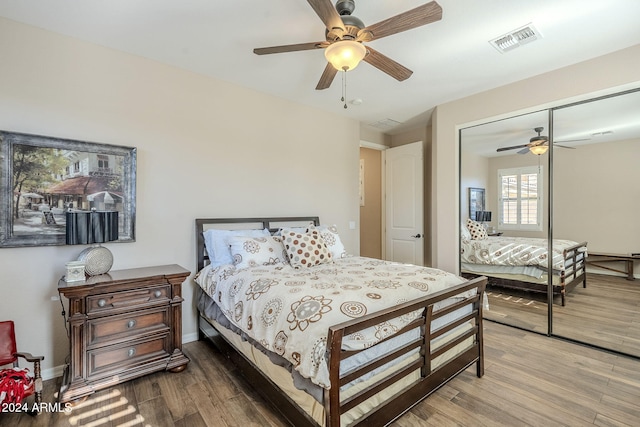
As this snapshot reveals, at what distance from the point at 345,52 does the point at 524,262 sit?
311cm

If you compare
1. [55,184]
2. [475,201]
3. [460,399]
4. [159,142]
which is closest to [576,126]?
[475,201]

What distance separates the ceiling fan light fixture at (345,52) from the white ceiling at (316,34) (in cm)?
44

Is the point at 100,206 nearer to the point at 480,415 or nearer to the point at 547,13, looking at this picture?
the point at 480,415

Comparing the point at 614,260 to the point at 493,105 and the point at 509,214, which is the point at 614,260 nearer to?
the point at 509,214

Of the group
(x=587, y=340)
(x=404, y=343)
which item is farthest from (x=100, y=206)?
(x=587, y=340)

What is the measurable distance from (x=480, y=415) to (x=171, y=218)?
9.78ft

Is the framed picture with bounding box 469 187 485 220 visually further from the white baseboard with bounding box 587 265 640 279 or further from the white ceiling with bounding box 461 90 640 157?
the white baseboard with bounding box 587 265 640 279

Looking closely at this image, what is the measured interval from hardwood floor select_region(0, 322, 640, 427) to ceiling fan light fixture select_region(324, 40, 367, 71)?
232 cm

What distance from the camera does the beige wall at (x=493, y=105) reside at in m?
2.66

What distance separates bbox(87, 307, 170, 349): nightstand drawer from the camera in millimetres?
2100

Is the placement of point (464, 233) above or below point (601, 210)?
below

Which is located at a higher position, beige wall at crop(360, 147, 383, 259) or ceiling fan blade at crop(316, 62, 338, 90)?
ceiling fan blade at crop(316, 62, 338, 90)

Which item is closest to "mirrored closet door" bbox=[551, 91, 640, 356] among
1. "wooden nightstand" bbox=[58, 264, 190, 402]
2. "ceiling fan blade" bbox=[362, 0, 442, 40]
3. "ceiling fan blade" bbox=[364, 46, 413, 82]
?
"ceiling fan blade" bbox=[364, 46, 413, 82]

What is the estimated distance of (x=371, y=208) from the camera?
577 cm
